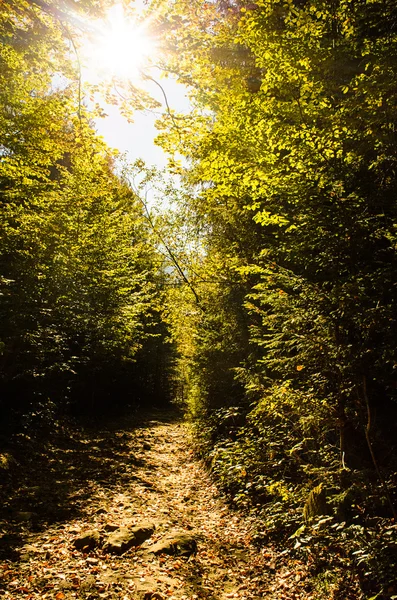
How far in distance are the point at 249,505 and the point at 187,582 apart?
2.22 m

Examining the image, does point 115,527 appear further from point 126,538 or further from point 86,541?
point 86,541

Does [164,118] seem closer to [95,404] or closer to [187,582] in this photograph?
[187,582]

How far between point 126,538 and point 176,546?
72 centimetres

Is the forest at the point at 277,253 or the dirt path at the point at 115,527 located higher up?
the forest at the point at 277,253

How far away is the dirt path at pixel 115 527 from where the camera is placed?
3.93 meters

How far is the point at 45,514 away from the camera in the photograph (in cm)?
558

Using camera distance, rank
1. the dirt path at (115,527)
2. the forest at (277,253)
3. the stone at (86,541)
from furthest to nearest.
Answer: the stone at (86,541)
the dirt path at (115,527)
the forest at (277,253)

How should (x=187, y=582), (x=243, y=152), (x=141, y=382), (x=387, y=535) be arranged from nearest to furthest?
(x=387, y=535) < (x=187, y=582) < (x=243, y=152) < (x=141, y=382)

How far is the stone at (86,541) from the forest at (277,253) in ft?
7.01

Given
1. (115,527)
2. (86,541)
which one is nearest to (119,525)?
(115,527)

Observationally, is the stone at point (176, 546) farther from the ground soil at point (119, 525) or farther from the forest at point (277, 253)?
the forest at point (277, 253)

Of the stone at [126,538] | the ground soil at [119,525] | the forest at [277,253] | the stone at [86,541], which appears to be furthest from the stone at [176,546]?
the forest at [277,253]

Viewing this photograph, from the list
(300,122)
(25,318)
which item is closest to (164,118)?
(300,122)

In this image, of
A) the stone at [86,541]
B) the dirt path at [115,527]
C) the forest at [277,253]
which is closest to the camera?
the forest at [277,253]
